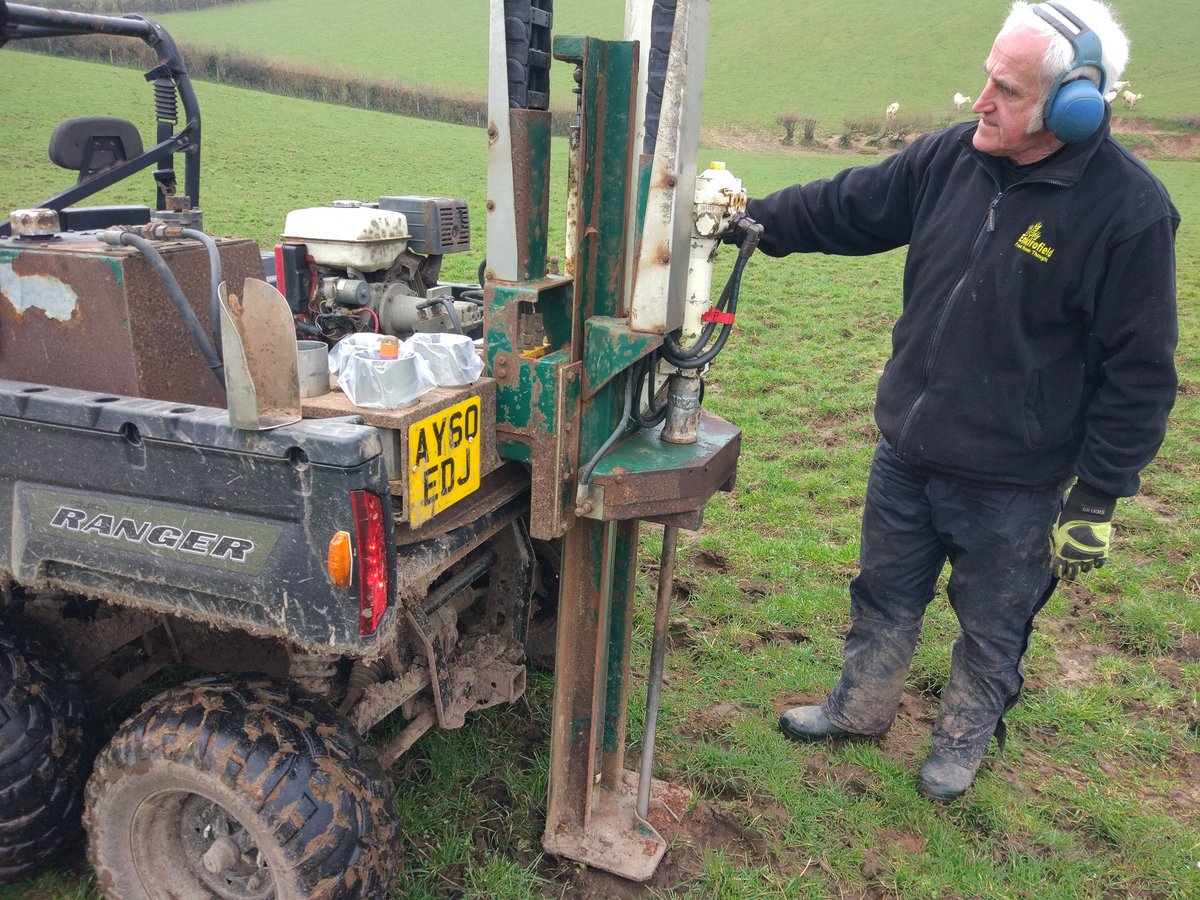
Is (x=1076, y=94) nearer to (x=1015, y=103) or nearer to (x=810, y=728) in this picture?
(x=1015, y=103)

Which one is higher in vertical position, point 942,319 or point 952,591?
point 942,319

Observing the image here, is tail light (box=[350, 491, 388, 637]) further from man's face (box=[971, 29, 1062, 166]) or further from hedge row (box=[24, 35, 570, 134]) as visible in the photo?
hedge row (box=[24, 35, 570, 134])

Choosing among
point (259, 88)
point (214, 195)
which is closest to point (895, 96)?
point (259, 88)

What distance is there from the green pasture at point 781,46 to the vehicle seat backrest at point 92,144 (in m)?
28.6

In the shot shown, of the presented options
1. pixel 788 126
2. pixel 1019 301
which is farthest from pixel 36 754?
pixel 788 126

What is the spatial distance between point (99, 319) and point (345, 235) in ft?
3.03

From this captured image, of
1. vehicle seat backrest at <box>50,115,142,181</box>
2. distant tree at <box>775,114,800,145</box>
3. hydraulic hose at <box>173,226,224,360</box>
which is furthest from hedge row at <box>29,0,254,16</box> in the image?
hydraulic hose at <box>173,226,224,360</box>

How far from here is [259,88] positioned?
91.6 feet

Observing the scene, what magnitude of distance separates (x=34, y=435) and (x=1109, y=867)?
119 inches

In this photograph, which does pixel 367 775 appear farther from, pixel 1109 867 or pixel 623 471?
pixel 1109 867

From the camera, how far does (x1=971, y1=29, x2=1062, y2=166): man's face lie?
2.30 metres

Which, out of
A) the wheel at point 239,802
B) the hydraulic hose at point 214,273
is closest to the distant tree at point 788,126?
the hydraulic hose at point 214,273

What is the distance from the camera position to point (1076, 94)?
2219 mm

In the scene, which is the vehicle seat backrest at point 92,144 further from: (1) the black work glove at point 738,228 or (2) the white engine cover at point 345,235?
(1) the black work glove at point 738,228
